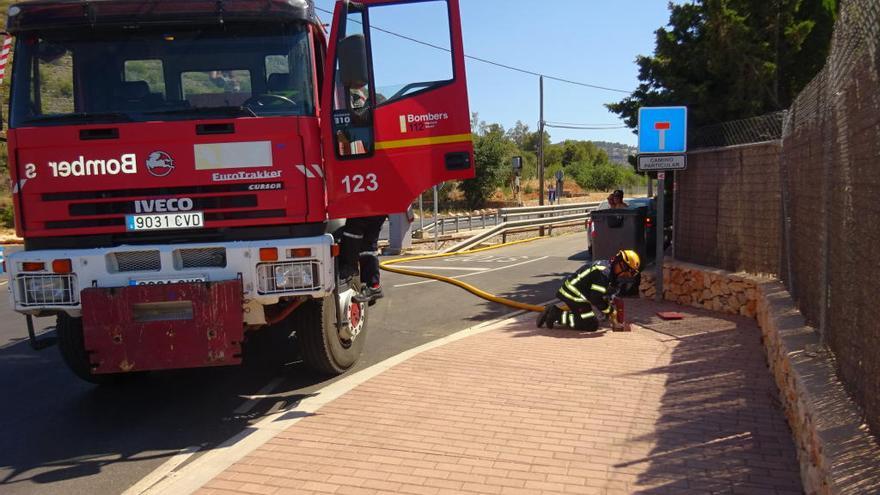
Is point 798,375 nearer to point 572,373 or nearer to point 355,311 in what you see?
point 572,373

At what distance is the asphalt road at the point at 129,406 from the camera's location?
4691 mm

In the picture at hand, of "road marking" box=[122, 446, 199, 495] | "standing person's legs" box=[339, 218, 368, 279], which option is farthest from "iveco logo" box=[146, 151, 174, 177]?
"road marking" box=[122, 446, 199, 495]

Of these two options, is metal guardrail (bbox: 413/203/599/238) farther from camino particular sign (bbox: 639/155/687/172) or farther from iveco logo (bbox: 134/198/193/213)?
iveco logo (bbox: 134/198/193/213)

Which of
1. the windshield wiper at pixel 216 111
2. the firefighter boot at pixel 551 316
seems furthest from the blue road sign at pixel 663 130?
the windshield wiper at pixel 216 111

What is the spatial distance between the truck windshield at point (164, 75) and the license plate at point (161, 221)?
760 millimetres

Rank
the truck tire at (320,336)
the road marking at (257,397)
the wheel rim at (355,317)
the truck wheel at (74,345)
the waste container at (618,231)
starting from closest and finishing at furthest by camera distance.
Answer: the road marking at (257,397) → the truck wheel at (74,345) → the truck tire at (320,336) → the wheel rim at (355,317) → the waste container at (618,231)

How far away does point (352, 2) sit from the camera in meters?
5.82

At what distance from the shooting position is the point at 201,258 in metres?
5.52

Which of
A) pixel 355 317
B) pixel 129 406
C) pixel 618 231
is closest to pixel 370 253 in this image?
pixel 355 317

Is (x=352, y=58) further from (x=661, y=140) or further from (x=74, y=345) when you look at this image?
(x=661, y=140)

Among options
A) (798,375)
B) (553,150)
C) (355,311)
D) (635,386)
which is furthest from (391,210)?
(553,150)

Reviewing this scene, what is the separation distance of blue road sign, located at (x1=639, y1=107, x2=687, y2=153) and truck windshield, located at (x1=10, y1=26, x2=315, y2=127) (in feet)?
17.3

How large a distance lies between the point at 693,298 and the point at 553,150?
278ft

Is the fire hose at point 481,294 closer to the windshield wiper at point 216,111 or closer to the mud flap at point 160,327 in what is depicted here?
the mud flap at point 160,327
